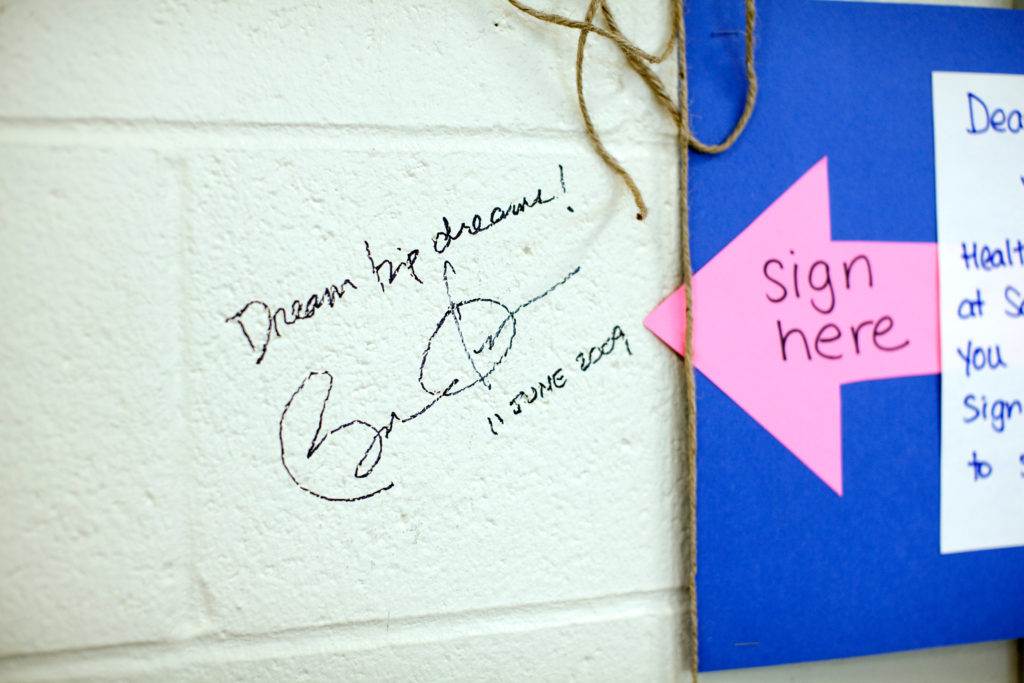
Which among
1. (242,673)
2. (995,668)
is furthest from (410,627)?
(995,668)

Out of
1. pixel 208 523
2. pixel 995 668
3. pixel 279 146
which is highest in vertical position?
pixel 279 146

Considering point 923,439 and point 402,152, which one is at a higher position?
point 402,152

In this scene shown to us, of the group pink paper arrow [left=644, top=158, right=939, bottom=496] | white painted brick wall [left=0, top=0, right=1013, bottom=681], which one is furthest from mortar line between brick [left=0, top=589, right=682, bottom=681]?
pink paper arrow [left=644, top=158, right=939, bottom=496]

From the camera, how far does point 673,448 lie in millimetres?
494

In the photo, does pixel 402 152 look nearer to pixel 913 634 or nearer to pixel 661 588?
pixel 661 588

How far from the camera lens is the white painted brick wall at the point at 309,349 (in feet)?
1.36

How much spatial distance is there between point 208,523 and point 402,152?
0.28 m

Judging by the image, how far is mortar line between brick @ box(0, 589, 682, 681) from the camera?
0.43 metres
